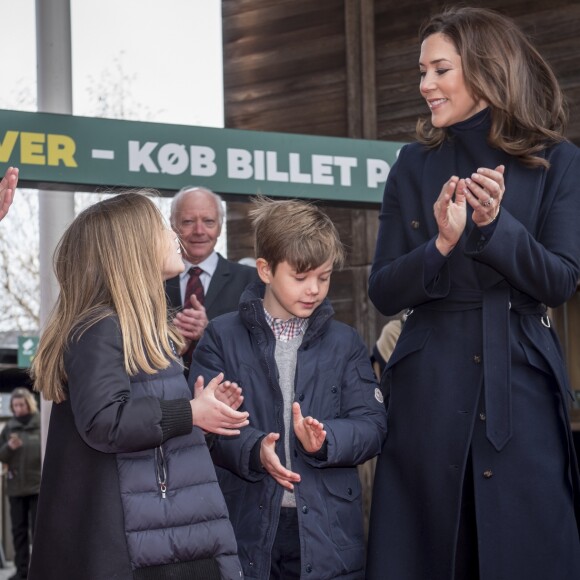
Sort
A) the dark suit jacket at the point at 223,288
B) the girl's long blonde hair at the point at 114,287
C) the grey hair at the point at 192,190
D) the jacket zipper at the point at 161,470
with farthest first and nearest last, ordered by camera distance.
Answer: the grey hair at the point at 192,190
the dark suit jacket at the point at 223,288
the girl's long blonde hair at the point at 114,287
the jacket zipper at the point at 161,470

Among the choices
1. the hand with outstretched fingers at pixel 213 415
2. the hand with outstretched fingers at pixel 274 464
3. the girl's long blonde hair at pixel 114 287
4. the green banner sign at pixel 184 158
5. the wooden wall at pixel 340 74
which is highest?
the wooden wall at pixel 340 74

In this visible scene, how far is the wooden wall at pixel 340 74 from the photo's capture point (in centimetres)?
880

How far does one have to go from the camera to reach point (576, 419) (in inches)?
328

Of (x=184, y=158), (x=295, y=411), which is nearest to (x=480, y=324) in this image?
(x=295, y=411)

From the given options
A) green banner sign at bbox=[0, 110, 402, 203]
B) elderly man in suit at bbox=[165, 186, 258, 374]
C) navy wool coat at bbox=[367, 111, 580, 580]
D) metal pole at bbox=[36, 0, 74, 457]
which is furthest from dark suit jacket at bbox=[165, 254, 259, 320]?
navy wool coat at bbox=[367, 111, 580, 580]

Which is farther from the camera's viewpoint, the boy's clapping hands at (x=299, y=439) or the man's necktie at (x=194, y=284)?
the man's necktie at (x=194, y=284)

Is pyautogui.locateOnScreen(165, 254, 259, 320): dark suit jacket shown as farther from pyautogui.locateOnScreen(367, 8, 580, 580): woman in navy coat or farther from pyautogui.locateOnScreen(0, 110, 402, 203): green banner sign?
pyautogui.locateOnScreen(367, 8, 580, 580): woman in navy coat

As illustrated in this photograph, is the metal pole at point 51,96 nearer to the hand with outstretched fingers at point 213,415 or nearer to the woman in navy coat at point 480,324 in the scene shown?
the hand with outstretched fingers at point 213,415

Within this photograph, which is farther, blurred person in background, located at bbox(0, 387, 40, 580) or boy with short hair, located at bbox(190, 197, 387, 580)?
blurred person in background, located at bbox(0, 387, 40, 580)

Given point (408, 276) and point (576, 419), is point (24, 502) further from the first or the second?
point (408, 276)

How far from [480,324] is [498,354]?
0.33 ft

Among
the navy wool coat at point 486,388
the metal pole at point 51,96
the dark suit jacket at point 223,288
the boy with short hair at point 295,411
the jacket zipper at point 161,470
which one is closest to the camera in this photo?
the navy wool coat at point 486,388

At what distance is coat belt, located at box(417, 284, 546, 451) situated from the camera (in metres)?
2.71

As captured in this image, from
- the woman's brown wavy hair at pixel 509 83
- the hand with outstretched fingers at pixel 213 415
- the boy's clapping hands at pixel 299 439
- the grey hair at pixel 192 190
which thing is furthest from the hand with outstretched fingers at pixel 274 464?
the grey hair at pixel 192 190
